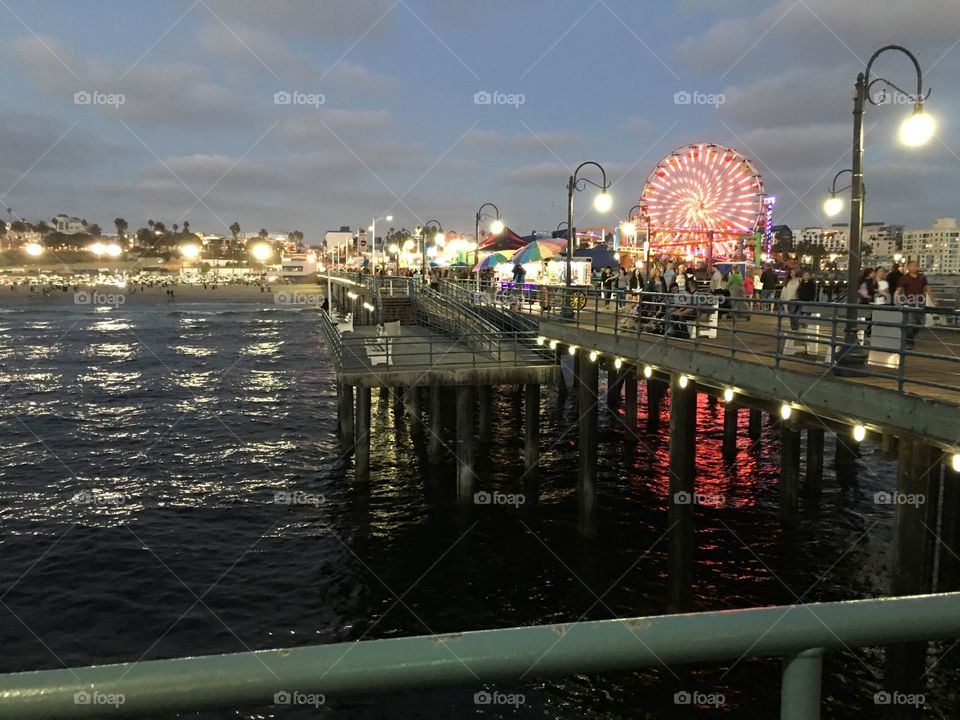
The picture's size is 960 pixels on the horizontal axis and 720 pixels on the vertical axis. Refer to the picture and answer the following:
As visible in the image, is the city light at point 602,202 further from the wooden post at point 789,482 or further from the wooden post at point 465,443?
the wooden post at point 789,482

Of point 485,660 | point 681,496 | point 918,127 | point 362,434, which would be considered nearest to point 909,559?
point 681,496

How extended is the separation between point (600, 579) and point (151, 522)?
12.4 meters

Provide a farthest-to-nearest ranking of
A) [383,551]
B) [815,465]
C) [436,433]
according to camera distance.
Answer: [436,433] → [815,465] → [383,551]

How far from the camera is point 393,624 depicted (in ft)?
48.1

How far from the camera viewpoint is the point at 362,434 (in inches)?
863

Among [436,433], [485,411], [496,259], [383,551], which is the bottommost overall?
[383,551]

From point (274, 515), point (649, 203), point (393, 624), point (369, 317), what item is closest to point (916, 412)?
point (393, 624)

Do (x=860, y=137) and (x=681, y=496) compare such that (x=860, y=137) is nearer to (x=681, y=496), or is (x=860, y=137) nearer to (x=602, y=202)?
(x=681, y=496)

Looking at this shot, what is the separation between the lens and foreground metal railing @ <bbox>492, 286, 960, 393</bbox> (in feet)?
31.9

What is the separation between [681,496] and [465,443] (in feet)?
26.0

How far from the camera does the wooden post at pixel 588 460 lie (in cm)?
1819

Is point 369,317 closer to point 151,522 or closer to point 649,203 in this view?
point 649,203

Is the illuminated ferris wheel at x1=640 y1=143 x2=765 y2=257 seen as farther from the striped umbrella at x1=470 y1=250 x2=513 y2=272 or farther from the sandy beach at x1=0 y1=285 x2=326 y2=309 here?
the sandy beach at x1=0 y1=285 x2=326 y2=309

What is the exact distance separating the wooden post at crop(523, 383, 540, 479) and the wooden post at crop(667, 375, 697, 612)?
A: 7476mm
